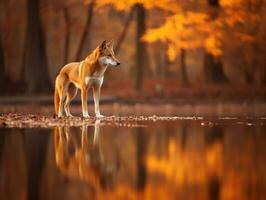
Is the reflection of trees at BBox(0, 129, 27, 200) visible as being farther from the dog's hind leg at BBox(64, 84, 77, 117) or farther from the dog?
the dog's hind leg at BBox(64, 84, 77, 117)

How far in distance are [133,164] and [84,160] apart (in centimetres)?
33

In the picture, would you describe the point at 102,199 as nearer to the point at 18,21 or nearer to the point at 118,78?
the point at 18,21

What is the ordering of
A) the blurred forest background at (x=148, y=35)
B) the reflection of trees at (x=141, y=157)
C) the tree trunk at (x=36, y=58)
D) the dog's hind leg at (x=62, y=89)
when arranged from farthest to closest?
the blurred forest background at (x=148, y=35), the tree trunk at (x=36, y=58), the dog's hind leg at (x=62, y=89), the reflection of trees at (x=141, y=157)

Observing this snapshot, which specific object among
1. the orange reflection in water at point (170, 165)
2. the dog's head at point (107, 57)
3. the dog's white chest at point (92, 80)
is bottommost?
the orange reflection in water at point (170, 165)

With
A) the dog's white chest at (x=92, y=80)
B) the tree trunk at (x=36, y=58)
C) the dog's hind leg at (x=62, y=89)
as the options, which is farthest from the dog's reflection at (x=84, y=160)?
the tree trunk at (x=36, y=58)

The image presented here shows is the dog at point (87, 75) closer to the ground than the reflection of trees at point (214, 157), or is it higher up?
higher up

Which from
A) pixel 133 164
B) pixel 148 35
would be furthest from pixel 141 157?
pixel 148 35

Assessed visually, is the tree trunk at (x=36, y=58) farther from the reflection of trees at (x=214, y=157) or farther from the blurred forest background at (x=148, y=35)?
the reflection of trees at (x=214, y=157)

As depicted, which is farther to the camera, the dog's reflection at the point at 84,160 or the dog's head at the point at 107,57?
the dog's head at the point at 107,57

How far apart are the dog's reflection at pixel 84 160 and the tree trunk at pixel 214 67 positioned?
8583 mm

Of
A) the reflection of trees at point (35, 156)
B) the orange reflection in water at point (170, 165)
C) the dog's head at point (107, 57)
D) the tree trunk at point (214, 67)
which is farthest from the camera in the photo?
the tree trunk at point (214, 67)

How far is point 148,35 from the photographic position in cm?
1439

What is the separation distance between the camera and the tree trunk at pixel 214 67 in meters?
14.3

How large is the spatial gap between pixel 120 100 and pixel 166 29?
2003 mm
